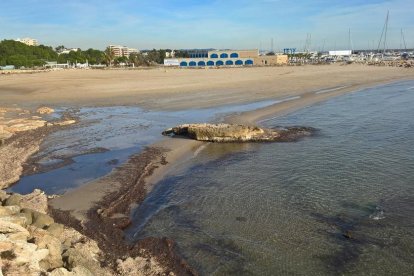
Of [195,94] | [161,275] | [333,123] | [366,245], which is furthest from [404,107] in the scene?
[161,275]

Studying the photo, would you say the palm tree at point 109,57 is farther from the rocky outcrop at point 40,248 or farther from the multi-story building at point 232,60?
the rocky outcrop at point 40,248

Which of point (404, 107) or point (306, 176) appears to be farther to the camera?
point (404, 107)

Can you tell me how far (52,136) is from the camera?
24594 mm

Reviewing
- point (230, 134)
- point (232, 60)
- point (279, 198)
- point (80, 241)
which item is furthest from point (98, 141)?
point (232, 60)

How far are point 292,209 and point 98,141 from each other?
13.9 meters

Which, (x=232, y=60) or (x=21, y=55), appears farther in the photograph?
(x=232, y=60)

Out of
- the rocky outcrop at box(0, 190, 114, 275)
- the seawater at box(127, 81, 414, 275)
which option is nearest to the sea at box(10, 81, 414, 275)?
the seawater at box(127, 81, 414, 275)

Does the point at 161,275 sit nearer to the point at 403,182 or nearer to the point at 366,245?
the point at 366,245

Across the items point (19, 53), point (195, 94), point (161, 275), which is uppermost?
point (19, 53)

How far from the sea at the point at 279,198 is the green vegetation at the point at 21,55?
383 feet

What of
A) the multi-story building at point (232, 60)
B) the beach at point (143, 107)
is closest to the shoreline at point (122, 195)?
the beach at point (143, 107)

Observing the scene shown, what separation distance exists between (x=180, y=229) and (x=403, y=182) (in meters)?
8.76

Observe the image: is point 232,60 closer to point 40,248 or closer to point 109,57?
point 109,57

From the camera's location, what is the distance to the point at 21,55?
138875 millimetres
